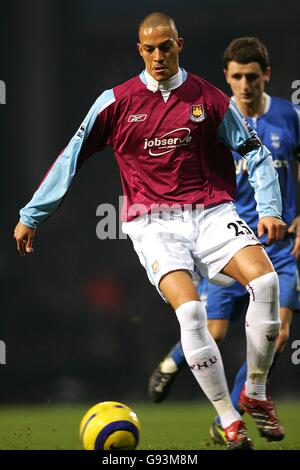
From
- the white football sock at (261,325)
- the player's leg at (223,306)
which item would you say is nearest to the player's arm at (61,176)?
the white football sock at (261,325)

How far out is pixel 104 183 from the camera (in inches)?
363

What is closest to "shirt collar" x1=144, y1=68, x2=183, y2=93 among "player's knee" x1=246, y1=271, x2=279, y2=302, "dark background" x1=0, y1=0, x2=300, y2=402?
"player's knee" x1=246, y1=271, x2=279, y2=302

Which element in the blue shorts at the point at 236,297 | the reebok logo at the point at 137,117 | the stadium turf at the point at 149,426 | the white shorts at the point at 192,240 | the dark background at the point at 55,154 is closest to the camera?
the white shorts at the point at 192,240

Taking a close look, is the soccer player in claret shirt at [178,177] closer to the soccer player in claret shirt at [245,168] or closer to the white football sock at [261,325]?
the white football sock at [261,325]

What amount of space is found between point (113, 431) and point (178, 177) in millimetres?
1337

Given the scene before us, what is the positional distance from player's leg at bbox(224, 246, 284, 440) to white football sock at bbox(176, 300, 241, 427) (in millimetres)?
256

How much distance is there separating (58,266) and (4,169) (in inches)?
37.5

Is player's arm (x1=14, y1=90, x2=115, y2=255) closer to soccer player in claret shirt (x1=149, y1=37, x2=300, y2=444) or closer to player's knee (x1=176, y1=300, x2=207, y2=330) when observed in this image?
player's knee (x1=176, y1=300, x2=207, y2=330)

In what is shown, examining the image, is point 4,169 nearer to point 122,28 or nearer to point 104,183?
point 104,183

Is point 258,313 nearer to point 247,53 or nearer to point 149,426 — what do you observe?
point 247,53

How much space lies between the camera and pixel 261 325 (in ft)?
17.1

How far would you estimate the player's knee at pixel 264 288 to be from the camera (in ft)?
16.8

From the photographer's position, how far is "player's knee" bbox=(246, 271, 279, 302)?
5.12 m

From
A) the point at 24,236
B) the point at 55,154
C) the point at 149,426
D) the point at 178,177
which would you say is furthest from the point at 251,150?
the point at 55,154
